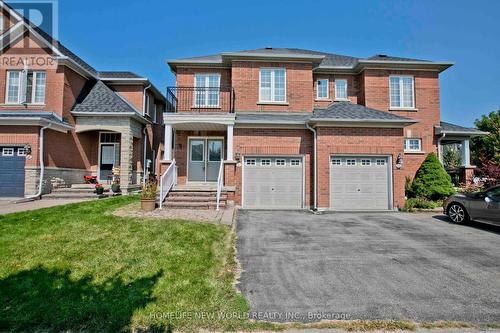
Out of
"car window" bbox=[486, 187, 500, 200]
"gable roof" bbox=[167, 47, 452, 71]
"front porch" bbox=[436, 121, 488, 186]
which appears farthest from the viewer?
"front porch" bbox=[436, 121, 488, 186]


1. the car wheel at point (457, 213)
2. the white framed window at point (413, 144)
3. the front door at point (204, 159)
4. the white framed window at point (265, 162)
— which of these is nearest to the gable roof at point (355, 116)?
the white framed window at point (265, 162)

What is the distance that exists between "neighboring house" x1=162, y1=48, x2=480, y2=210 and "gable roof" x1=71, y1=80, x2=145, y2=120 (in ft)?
10.7

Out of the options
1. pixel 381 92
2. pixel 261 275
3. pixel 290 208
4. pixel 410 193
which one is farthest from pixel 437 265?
pixel 381 92

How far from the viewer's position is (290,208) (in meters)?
12.9

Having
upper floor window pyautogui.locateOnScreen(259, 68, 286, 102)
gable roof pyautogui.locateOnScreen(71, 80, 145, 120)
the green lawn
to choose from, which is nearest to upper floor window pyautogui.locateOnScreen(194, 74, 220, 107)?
upper floor window pyautogui.locateOnScreen(259, 68, 286, 102)

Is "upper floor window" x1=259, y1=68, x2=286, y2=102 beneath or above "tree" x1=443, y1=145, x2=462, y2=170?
above

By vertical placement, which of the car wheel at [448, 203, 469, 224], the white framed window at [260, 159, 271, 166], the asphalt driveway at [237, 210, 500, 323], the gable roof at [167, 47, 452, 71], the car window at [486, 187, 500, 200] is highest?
the gable roof at [167, 47, 452, 71]

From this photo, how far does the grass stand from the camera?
3.52 metres

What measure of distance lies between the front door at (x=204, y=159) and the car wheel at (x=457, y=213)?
10.1 meters

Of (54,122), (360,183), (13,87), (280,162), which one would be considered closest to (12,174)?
(54,122)

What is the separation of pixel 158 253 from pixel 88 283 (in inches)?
56.3

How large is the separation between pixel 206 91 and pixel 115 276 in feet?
41.1

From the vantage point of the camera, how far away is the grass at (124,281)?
3.52 metres

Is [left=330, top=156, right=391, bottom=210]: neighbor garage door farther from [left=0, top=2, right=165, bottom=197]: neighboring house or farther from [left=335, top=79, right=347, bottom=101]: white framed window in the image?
[left=0, top=2, right=165, bottom=197]: neighboring house
